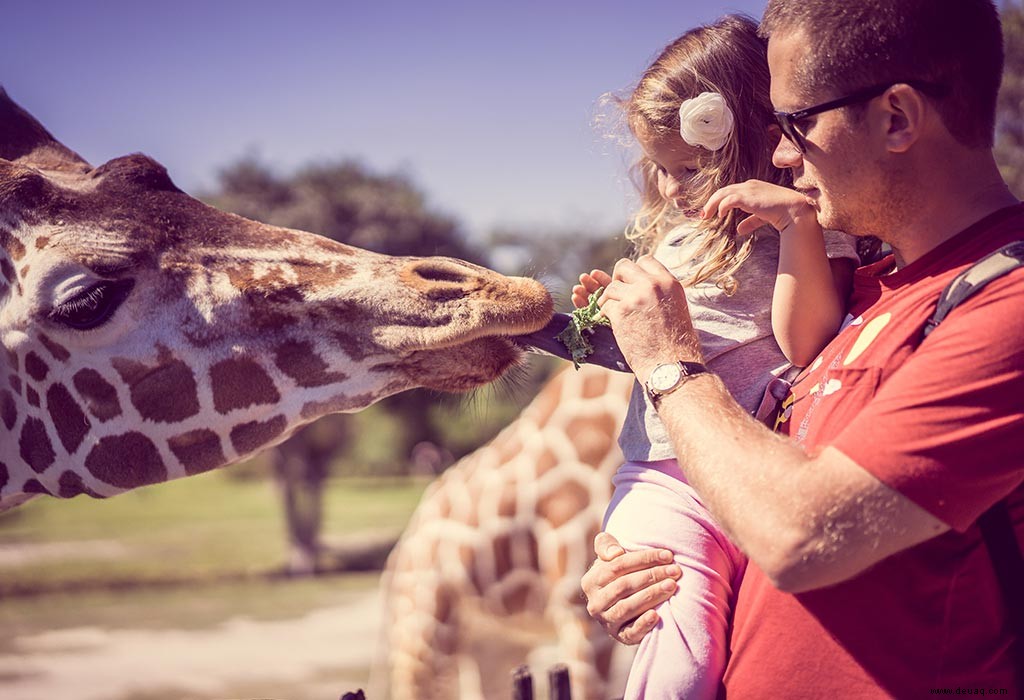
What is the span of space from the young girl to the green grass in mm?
14118

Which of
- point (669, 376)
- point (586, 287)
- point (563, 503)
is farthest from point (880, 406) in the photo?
point (563, 503)

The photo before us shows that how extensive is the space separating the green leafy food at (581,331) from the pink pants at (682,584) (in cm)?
31

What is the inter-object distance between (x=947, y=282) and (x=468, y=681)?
4.63m

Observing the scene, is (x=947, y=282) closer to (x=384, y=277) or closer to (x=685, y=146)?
(x=685, y=146)

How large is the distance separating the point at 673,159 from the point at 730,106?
20 cm

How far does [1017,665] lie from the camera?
5.01ft

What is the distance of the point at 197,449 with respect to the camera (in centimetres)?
242

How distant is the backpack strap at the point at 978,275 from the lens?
4.89 feet

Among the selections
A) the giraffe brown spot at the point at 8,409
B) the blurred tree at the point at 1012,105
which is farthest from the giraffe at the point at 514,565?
the giraffe brown spot at the point at 8,409

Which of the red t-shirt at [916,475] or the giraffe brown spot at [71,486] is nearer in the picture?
the red t-shirt at [916,475]

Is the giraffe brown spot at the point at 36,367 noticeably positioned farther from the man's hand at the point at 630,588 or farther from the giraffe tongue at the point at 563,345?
the man's hand at the point at 630,588

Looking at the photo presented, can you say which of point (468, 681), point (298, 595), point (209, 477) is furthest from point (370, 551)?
point (209, 477)

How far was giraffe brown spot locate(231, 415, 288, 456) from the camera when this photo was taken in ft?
7.85

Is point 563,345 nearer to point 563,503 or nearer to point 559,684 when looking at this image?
point 559,684
